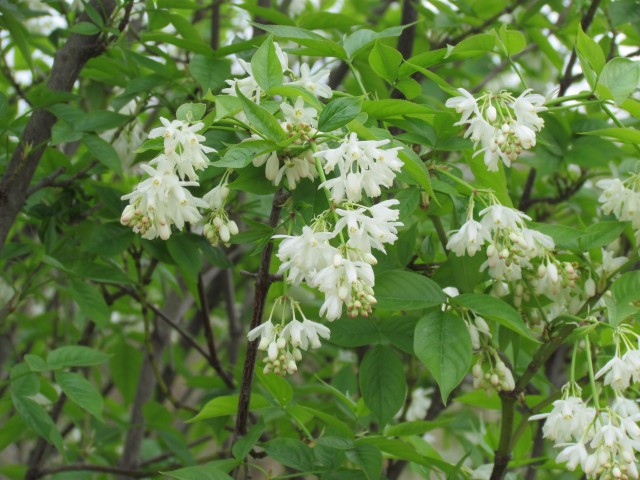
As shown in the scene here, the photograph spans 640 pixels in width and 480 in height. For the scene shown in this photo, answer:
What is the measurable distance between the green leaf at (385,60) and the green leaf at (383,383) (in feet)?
2.15

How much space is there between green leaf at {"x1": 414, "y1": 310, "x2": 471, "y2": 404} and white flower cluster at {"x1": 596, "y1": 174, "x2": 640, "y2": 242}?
52cm

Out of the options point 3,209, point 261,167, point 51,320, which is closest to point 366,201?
point 261,167

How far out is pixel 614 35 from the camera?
2.91 m

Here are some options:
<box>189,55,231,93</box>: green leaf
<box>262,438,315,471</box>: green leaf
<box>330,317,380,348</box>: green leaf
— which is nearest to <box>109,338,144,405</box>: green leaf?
<box>189,55,231,93</box>: green leaf

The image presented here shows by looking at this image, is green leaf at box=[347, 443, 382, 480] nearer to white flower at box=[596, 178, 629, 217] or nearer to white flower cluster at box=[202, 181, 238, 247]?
white flower cluster at box=[202, 181, 238, 247]

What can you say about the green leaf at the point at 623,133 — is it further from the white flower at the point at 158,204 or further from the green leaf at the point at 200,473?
the green leaf at the point at 200,473

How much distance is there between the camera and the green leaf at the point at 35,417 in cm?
223

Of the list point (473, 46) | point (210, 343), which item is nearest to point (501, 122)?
point (473, 46)

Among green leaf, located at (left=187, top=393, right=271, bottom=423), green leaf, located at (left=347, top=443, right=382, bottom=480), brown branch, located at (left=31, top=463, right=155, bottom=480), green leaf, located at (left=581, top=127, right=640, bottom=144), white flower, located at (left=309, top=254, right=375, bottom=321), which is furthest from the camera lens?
brown branch, located at (left=31, top=463, right=155, bottom=480)

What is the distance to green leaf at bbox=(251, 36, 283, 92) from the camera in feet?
5.46

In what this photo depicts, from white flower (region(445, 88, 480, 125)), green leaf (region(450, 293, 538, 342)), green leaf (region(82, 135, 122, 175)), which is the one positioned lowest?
green leaf (region(450, 293, 538, 342))

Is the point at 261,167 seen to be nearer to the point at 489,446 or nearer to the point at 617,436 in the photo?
the point at 617,436

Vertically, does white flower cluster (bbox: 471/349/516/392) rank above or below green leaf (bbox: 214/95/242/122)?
below

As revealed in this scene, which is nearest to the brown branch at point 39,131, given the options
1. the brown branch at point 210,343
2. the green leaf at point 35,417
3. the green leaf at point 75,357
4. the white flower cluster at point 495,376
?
the green leaf at point 75,357
